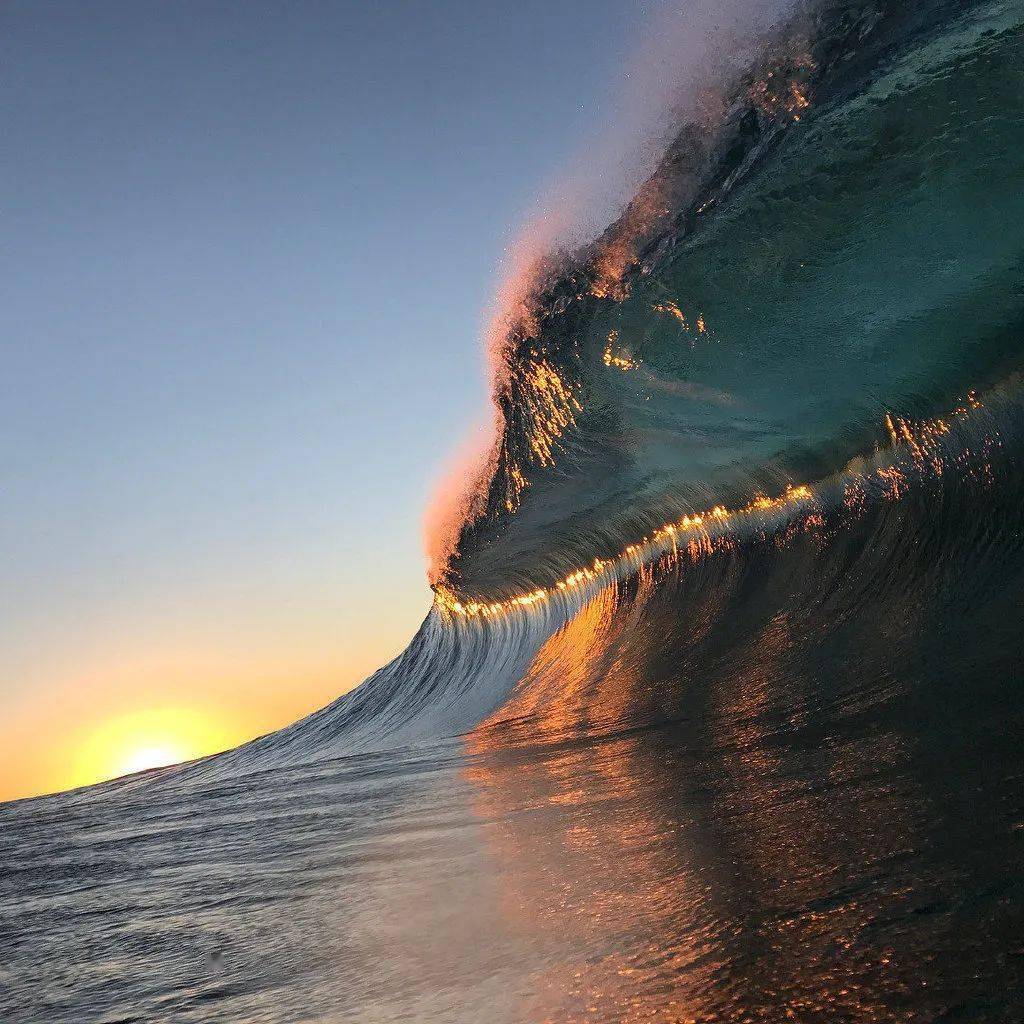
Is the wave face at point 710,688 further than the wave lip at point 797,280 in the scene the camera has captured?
No

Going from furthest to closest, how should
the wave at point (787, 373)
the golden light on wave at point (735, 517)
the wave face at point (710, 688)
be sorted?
the golden light on wave at point (735, 517) < the wave at point (787, 373) < the wave face at point (710, 688)

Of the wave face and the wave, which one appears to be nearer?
the wave face

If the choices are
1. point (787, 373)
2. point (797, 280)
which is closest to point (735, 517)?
point (787, 373)

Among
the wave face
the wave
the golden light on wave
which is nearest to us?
the wave face

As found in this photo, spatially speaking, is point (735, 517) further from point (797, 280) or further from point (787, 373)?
point (797, 280)

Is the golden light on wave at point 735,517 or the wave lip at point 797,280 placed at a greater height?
the wave lip at point 797,280

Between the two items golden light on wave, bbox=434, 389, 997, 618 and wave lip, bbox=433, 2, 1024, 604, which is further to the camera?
golden light on wave, bbox=434, 389, 997, 618

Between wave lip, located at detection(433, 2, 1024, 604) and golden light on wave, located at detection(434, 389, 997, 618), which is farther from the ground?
wave lip, located at detection(433, 2, 1024, 604)

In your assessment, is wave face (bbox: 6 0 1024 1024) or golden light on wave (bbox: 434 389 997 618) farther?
golden light on wave (bbox: 434 389 997 618)

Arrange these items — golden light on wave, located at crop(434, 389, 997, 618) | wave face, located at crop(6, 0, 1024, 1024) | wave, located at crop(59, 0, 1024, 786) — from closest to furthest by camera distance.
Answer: wave face, located at crop(6, 0, 1024, 1024), wave, located at crop(59, 0, 1024, 786), golden light on wave, located at crop(434, 389, 997, 618)
